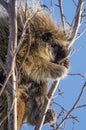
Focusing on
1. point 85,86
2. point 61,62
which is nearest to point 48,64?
point 61,62

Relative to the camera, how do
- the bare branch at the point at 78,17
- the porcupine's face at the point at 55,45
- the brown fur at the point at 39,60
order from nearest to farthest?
1. the bare branch at the point at 78,17
2. the brown fur at the point at 39,60
3. the porcupine's face at the point at 55,45

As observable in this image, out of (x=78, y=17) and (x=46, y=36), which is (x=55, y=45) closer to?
(x=46, y=36)

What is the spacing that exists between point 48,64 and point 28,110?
31 centimetres

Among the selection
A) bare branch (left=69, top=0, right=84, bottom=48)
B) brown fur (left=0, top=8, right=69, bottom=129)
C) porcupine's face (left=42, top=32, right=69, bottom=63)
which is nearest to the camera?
bare branch (left=69, top=0, right=84, bottom=48)

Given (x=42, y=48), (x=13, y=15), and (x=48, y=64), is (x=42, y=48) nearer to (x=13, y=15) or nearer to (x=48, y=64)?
(x=48, y=64)

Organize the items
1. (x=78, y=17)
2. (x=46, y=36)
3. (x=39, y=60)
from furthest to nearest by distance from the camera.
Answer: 1. (x=46, y=36)
2. (x=39, y=60)
3. (x=78, y=17)

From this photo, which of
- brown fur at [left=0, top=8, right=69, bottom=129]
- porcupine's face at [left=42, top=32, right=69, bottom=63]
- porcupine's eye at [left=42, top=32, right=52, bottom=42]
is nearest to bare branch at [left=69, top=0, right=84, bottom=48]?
brown fur at [left=0, top=8, right=69, bottom=129]

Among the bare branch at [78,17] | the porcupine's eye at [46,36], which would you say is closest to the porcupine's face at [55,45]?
the porcupine's eye at [46,36]

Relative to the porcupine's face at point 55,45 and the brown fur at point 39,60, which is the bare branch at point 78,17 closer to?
the brown fur at point 39,60

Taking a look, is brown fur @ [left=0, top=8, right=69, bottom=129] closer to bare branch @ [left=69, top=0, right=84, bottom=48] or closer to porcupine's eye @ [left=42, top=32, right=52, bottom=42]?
porcupine's eye @ [left=42, top=32, right=52, bottom=42]

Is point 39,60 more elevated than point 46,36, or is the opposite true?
point 46,36

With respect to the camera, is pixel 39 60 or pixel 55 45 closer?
pixel 39 60

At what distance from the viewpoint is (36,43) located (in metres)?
2.38

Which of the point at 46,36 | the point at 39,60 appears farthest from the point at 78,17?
the point at 46,36
